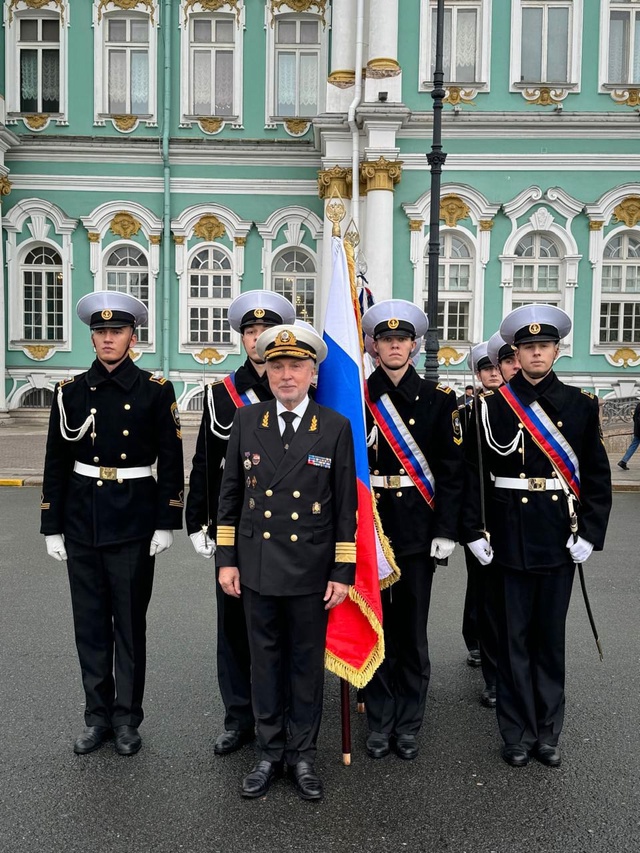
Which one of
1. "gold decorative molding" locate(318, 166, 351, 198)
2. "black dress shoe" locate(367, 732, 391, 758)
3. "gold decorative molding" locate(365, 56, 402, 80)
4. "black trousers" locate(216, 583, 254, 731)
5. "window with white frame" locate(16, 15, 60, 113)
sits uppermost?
"window with white frame" locate(16, 15, 60, 113)

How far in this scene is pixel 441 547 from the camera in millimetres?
3914

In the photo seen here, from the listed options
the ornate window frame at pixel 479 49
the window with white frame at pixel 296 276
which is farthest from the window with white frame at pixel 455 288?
the ornate window frame at pixel 479 49

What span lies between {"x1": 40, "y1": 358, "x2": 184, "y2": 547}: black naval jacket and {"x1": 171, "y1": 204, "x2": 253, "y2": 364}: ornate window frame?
53.6ft

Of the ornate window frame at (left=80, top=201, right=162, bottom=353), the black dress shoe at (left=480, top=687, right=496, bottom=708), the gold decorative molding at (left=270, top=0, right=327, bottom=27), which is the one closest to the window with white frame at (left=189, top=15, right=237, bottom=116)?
the gold decorative molding at (left=270, top=0, right=327, bottom=27)

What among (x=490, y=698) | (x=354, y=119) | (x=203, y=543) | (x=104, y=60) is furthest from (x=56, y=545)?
(x=104, y=60)

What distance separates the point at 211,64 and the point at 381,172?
5678 millimetres

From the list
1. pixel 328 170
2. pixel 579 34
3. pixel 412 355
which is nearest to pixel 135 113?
pixel 328 170

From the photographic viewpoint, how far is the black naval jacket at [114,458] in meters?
3.93

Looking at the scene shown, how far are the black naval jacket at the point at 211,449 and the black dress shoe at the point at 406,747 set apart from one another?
4.45 ft

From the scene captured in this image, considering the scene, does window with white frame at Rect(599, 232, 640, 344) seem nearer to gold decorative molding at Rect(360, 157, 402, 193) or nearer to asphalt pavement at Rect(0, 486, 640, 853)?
gold decorative molding at Rect(360, 157, 402, 193)

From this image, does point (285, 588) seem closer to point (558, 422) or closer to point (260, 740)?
point (260, 740)

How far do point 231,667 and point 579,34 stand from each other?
62.1ft

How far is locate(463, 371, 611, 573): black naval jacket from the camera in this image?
3840 mm

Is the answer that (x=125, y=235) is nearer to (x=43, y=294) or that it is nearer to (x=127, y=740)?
(x=43, y=294)
